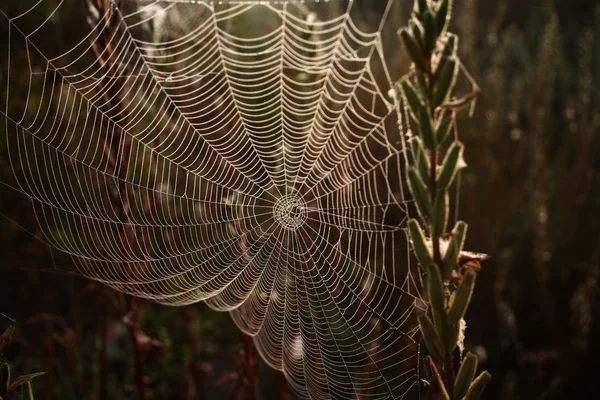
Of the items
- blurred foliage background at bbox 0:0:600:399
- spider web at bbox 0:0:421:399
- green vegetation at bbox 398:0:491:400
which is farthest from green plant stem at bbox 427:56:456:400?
blurred foliage background at bbox 0:0:600:399

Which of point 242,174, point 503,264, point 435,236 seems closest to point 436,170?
point 435,236

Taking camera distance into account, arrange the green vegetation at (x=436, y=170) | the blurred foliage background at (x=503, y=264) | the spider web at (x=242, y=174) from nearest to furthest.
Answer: the green vegetation at (x=436, y=170) < the spider web at (x=242, y=174) < the blurred foliage background at (x=503, y=264)

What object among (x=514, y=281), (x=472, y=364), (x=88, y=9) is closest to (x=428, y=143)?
(x=472, y=364)

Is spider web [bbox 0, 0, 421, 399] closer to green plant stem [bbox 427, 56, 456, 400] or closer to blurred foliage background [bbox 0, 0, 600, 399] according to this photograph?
blurred foliage background [bbox 0, 0, 600, 399]

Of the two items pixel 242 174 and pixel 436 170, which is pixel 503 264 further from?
pixel 436 170

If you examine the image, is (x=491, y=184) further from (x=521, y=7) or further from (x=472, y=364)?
(x=521, y=7)

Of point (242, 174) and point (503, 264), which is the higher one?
point (242, 174)

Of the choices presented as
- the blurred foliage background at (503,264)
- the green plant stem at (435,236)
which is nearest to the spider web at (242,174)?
the blurred foliage background at (503,264)

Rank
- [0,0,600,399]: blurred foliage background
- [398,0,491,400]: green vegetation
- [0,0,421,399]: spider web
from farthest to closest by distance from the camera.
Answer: [0,0,600,399]: blurred foliage background < [0,0,421,399]: spider web < [398,0,491,400]: green vegetation

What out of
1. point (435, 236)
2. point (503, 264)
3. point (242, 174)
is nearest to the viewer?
point (435, 236)

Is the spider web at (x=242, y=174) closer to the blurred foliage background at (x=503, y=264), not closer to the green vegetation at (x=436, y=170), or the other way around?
the blurred foliage background at (x=503, y=264)

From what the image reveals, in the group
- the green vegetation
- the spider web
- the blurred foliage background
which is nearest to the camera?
the green vegetation
